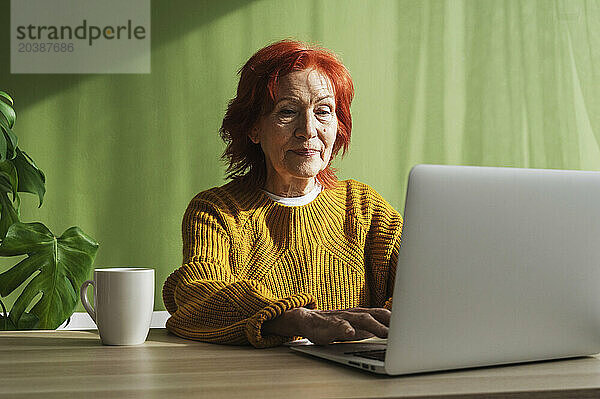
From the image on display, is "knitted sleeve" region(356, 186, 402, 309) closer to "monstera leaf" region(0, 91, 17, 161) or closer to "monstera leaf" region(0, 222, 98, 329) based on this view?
"monstera leaf" region(0, 222, 98, 329)

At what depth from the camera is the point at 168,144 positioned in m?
2.68

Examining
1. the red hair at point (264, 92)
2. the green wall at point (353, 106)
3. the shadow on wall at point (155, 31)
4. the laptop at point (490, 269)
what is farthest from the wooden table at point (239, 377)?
the shadow on wall at point (155, 31)

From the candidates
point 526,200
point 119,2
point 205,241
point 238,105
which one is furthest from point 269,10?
point 526,200

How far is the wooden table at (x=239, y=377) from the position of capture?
81cm

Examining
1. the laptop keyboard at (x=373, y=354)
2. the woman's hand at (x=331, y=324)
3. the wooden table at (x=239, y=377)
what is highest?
the woman's hand at (x=331, y=324)

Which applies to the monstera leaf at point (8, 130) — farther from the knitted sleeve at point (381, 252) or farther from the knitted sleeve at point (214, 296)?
the knitted sleeve at point (381, 252)

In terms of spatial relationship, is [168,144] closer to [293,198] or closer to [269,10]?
[269,10]

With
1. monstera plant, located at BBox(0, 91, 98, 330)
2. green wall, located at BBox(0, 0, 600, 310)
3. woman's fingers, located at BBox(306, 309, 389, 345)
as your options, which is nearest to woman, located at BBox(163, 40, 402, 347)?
woman's fingers, located at BBox(306, 309, 389, 345)

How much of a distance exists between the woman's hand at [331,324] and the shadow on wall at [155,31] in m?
1.79

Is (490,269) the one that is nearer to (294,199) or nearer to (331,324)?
(331,324)

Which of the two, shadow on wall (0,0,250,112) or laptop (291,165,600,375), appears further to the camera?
shadow on wall (0,0,250,112)

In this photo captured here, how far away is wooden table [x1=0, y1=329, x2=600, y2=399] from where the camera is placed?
0.81 metres

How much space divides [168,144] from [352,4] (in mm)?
904

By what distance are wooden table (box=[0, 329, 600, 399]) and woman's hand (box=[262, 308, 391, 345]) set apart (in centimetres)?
4
